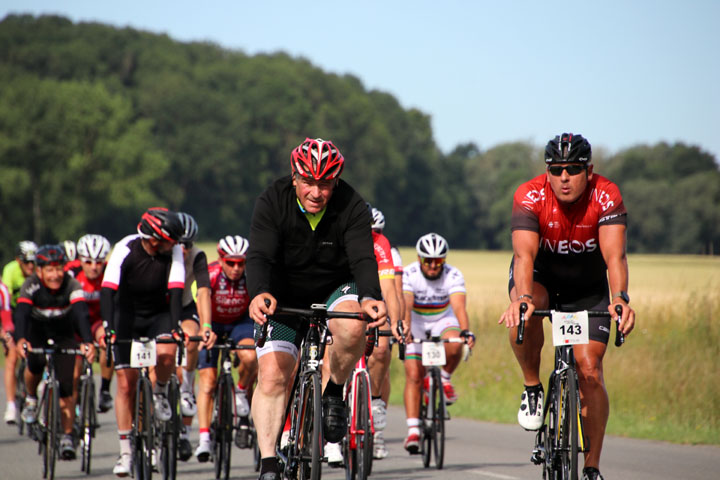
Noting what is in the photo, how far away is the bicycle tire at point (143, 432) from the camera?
873 cm

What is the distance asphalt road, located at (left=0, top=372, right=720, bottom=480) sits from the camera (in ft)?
32.1

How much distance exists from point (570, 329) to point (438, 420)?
4.32m

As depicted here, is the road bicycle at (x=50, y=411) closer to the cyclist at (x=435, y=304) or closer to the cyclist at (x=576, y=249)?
the cyclist at (x=435, y=304)

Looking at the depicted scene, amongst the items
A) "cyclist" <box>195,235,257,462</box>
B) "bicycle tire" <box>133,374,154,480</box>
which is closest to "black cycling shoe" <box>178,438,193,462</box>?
"cyclist" <box>195,235,257,462</box>

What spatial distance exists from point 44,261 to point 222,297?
6.17 ft

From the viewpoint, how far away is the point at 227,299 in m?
11.0

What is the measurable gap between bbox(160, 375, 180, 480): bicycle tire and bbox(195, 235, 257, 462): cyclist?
43.6 inches

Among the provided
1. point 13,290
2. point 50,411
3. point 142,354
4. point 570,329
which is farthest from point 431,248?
point 13,290

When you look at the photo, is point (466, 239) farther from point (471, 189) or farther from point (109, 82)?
point (109, 82)

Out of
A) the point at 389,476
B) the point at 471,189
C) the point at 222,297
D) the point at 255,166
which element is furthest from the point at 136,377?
the point at 471,189

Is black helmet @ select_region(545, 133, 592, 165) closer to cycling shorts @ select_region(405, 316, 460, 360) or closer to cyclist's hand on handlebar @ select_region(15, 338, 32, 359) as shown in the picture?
cycling shorts @ select_region(405, 316, 460, 360)

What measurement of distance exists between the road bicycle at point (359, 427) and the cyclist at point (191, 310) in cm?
163

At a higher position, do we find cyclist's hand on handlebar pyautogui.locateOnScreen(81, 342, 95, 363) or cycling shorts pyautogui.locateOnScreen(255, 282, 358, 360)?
cycling shorts pyautogui.locateOnScreen(255, 282, 358, 360)

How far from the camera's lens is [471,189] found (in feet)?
402
